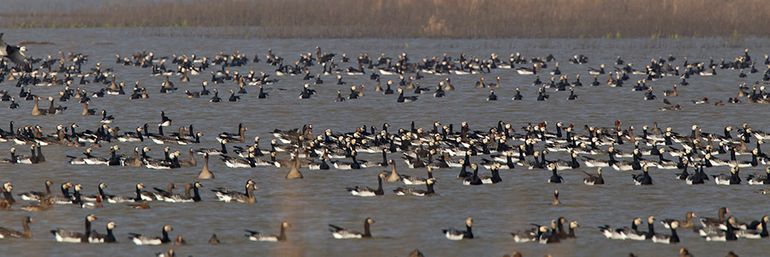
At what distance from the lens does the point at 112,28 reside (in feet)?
338

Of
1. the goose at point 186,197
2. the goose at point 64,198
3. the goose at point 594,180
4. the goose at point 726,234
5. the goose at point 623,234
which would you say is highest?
the goose at point 726,234

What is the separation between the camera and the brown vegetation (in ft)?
277

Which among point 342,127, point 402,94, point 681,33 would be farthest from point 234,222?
point 681,33

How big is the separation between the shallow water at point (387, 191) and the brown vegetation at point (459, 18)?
17.2 metres

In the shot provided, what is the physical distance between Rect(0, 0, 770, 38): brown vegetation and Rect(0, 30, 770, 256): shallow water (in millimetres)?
17157

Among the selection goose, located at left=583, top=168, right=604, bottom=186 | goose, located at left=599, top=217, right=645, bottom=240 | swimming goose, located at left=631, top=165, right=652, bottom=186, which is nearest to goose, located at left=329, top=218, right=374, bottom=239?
goose, located at left=599, top=217, right=645, bottom=240

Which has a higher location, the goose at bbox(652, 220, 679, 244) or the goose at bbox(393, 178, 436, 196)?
the goose at bbox(652, 220, 679, 244)

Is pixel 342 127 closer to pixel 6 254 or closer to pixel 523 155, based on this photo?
pixel 523 155

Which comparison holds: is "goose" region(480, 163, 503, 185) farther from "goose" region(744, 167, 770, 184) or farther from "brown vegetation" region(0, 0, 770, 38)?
"brown vegetation" region(0, 0, 770, 38)

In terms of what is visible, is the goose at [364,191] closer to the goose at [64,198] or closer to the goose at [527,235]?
the goose at [64,198]

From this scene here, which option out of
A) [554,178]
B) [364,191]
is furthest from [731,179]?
[364,191]

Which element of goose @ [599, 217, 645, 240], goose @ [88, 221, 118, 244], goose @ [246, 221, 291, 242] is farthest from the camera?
goose @ [246, 221, 291, 242]

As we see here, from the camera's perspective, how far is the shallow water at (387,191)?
27156mm

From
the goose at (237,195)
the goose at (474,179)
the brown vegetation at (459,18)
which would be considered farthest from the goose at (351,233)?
the brown vegetation at (459,18)
